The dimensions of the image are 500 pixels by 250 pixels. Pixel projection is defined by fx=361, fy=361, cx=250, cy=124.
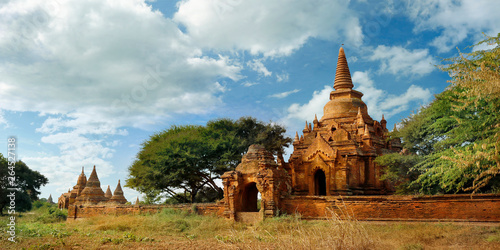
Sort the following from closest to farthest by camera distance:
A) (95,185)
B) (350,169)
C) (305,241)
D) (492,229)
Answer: (305,241) < (492,229) < (350,169) < (95,185)

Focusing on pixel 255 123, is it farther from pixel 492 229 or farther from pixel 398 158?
pixel 492 229

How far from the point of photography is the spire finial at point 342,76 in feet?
91.8

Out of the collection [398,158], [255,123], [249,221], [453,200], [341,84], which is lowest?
[249,221]

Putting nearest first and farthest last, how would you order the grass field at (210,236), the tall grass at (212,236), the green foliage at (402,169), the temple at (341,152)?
the tall grass at (212,236)
the grass field at (210,236)
the green foliage at (402,169)
the temple at (341,152)

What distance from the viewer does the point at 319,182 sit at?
25438mm

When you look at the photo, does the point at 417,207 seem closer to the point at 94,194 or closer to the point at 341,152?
the point at 341,152

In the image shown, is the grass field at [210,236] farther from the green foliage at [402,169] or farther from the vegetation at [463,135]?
the green foliage at [402,169]

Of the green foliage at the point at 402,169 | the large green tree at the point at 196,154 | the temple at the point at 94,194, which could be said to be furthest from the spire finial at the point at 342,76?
the temple at the point at 94,194

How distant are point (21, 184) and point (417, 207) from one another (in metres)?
39.8

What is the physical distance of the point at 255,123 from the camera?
31688 mm

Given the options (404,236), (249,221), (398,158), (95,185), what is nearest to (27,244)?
(249,221)

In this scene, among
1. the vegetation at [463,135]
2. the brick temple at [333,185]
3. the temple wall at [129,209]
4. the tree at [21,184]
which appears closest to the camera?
the vegetation at [463,135]

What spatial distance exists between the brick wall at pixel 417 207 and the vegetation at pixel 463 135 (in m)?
0.64

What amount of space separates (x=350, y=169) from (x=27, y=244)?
17.3 meters
